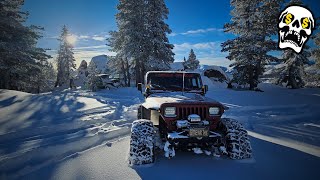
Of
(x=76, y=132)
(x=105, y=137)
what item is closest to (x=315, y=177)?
(x=105, y=137)

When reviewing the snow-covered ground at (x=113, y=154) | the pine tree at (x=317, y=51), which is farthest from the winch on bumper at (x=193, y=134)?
the pine tree at (x=317, y=51)

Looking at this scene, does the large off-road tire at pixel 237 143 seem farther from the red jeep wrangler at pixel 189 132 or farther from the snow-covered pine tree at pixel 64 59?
the snow-covered pine tree at pixel 64 59

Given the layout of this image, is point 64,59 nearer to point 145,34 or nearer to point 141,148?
point 145,34

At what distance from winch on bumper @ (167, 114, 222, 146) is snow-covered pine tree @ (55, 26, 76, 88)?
5562 cm

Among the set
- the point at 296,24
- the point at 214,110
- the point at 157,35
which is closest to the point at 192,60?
the point at 157,35

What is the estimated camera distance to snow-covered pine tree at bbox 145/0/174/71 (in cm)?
2642

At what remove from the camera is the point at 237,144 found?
464 centimetres

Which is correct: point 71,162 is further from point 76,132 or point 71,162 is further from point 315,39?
point 315,39

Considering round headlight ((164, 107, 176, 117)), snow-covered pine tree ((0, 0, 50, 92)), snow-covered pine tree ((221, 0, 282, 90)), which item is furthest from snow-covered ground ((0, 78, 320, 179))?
snow-covered pine tree ((221, 0, 282, 90))

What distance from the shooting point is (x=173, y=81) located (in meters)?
6.88

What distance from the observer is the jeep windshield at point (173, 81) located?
6.75 metres

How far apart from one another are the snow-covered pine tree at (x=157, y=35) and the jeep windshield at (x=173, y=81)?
19.2m

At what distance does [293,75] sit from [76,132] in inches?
1097

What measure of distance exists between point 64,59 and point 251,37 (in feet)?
156
